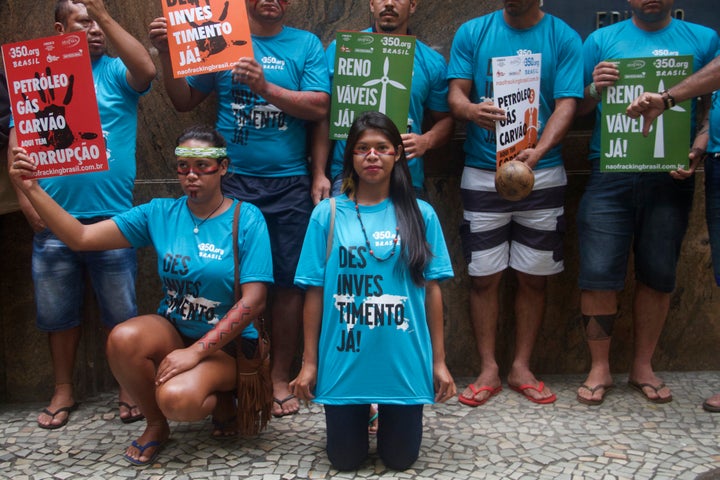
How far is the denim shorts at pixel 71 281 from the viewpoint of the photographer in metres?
4.39

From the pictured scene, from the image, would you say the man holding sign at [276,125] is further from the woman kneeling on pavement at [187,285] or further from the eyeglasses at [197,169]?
the eyeglasses at [197,169]

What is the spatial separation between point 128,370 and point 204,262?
0.63m

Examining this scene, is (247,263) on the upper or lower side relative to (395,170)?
lower

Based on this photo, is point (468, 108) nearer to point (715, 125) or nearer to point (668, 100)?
point (668, 100)

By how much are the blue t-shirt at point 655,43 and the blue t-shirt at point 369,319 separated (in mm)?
1720

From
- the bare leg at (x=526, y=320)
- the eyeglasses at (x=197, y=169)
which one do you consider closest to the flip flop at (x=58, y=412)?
the eyeglasses at (x=197, y=169)

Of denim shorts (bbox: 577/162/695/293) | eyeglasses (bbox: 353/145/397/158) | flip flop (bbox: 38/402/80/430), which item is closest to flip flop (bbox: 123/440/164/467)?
flip flop (bbox: 38/402/80/430)

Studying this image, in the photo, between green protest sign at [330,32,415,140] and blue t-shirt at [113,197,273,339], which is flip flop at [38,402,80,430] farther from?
green protest sign at [330,32,415,140]

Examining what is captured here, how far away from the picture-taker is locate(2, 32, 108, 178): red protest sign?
3967 millimetres

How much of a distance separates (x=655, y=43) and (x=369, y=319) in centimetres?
239

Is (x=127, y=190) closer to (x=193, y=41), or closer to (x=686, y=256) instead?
(x=193, y=41)

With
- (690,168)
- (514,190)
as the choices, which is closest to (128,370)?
(514,190)

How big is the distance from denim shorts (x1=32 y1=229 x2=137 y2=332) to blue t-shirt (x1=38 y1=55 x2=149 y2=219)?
0.79 feet

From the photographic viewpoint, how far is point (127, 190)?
448 centimetres
